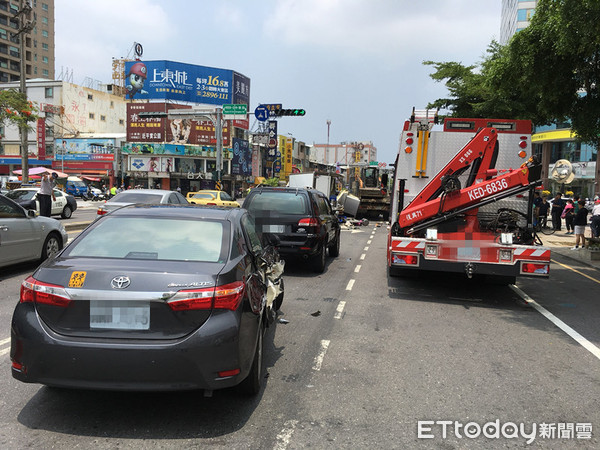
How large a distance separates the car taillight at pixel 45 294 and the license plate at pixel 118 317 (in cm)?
20

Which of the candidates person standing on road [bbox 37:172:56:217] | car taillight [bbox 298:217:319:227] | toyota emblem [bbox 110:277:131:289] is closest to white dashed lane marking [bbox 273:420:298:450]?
toyota emblem [bbox 110:277:131:289]

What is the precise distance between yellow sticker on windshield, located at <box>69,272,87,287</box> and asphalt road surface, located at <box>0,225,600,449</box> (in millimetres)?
1011

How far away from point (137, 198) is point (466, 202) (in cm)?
913

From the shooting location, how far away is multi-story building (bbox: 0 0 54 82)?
247 ft

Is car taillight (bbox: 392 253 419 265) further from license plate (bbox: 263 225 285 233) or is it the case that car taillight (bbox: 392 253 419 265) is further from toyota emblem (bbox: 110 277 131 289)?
toyota emblem (bbox: 110 277 131 289)

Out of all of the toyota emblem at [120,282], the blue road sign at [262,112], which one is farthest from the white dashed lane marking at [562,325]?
the blue road sign at [262,112]

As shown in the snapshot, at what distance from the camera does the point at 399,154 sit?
911 centimetres

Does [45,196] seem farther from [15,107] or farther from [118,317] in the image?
[118,317]

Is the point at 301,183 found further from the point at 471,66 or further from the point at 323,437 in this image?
the point at 323,437

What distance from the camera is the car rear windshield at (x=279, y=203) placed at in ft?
31.4

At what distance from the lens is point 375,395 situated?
3984mm

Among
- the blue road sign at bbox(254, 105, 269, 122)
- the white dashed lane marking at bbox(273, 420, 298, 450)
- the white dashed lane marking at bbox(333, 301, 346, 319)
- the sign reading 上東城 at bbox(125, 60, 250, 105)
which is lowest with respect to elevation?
the white dashed lane marking at bbox(333, 301, 346, 319)

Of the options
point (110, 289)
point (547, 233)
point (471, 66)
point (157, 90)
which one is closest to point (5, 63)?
point (157, 90)

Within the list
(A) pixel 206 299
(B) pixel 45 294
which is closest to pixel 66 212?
(B) pixel 45 294
